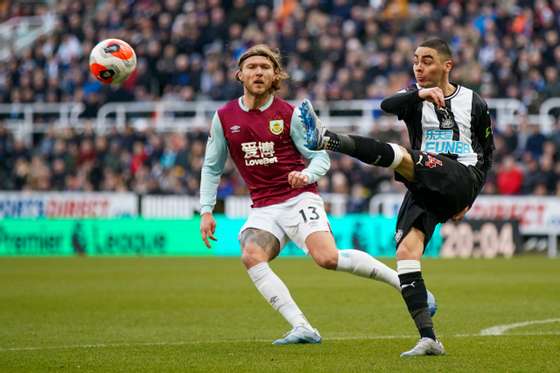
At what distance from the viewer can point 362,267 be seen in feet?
30.6

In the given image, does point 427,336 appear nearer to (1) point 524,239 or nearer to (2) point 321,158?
(2) point 321,158

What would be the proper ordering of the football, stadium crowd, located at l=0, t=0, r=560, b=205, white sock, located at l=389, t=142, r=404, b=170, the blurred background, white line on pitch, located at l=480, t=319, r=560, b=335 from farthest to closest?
stadium crowd, located at l=0, t=0, r=560, b=205 → the blurred background → the football → white line on pitch, located at l=480, t=319, r=560, b=335 → white sock, located at l=389, t=142, r=404, b=170

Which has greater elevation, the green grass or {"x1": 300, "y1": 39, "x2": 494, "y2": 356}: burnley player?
{"x1": 300, "y1": 39, "x2": 494, "y2": 356}: burnley player

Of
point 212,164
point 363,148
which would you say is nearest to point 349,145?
point 363,148

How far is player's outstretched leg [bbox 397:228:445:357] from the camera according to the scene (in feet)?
27.2

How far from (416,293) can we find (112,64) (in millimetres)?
4093

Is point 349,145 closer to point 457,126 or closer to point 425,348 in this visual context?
point 457,126

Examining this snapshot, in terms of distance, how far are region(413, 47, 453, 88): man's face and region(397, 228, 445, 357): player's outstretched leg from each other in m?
1.18

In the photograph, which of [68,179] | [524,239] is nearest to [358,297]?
[524,239]

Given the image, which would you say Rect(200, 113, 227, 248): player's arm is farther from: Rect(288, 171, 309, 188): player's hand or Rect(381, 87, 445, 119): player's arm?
Rect(381, 87, 445, 119): player's arm

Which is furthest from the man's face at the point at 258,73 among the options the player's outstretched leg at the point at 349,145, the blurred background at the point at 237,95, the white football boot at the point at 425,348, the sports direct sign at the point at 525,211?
the sports direct sign at the point at 525,211

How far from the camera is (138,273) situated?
19.9 meters

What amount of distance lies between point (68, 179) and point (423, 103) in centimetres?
2184

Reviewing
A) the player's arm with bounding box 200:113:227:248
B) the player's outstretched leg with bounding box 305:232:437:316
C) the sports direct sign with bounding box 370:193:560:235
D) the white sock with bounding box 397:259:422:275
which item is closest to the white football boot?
the white sock with bounding box 397:259:422:275
